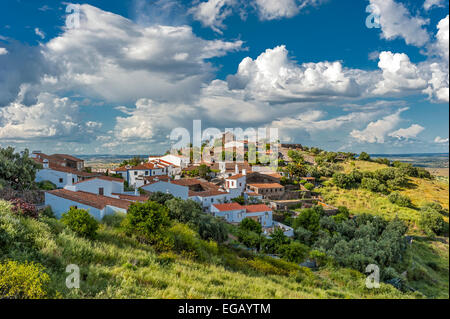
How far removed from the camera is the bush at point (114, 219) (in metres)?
11.7

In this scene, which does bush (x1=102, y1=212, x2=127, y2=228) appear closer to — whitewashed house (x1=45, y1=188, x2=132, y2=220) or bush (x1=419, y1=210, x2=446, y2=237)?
whitewashed house (x1=45, y1=188, x2=132, y2=220)

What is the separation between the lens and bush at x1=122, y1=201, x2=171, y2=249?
31.6 ft

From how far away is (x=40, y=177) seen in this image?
23703 millimetres

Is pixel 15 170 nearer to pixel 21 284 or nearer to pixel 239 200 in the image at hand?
pixel 21 284

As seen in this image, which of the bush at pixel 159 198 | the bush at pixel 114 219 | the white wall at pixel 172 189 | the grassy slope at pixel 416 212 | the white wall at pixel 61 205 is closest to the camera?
the bush at pixel 114 219

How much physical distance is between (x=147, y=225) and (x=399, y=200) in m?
37.8

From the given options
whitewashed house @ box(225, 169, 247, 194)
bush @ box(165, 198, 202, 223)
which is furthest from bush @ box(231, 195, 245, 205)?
bush @ box(165, 198, 202, 223)

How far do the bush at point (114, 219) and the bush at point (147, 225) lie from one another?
64.0 inches

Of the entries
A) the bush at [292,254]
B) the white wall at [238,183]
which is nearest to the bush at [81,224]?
the bush at [292,254]

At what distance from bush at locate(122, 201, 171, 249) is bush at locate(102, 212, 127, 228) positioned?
163 centimetres

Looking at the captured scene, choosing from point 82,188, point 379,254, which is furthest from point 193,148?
point 379,254

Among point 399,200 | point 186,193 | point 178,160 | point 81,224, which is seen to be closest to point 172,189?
point 186,193

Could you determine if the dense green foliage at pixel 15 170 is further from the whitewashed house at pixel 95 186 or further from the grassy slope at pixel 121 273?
the grassy slope at pixel 121 273

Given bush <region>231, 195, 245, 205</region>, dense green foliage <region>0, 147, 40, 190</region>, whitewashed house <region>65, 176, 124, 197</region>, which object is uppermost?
dense green foliage <region>0, 147, 40, 190</region>
